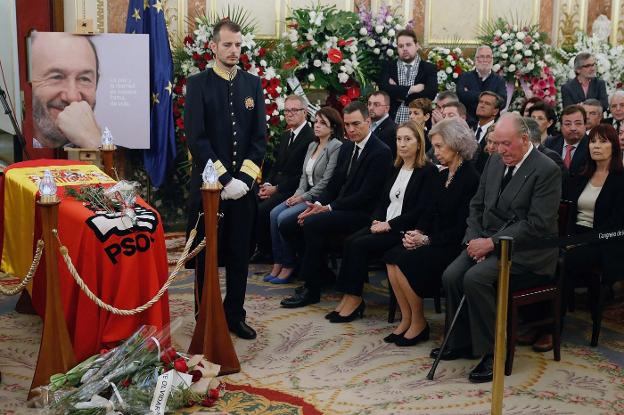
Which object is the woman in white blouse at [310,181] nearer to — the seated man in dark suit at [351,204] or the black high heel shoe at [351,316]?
the seated man in dark suit at [351,204]

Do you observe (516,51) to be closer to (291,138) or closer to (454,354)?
(291,138)

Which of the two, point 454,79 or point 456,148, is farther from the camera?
point 454,79

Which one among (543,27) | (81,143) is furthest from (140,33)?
(543,27)

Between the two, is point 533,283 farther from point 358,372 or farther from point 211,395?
point 211,395

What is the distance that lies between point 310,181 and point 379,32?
2745 millimetres

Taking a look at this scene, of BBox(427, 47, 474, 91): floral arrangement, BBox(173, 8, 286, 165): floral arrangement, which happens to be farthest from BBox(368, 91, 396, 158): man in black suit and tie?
BBox(427, 47, 474, 91): floral arrangement

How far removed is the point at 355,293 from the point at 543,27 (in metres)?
5.71

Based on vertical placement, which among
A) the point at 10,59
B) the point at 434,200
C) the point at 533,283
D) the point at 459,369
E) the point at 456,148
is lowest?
the point at 459,369

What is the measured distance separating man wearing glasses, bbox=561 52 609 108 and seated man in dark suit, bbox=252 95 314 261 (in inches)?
123

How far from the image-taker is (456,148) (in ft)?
18.1

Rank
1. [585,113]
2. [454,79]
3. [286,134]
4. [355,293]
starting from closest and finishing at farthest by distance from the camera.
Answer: [355,293]
[585,113]
[286,134]
[454,79]

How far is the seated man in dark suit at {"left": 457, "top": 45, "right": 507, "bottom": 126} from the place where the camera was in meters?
8.87

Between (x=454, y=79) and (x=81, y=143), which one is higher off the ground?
(x=454, y=79)

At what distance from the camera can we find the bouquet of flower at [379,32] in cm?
920
